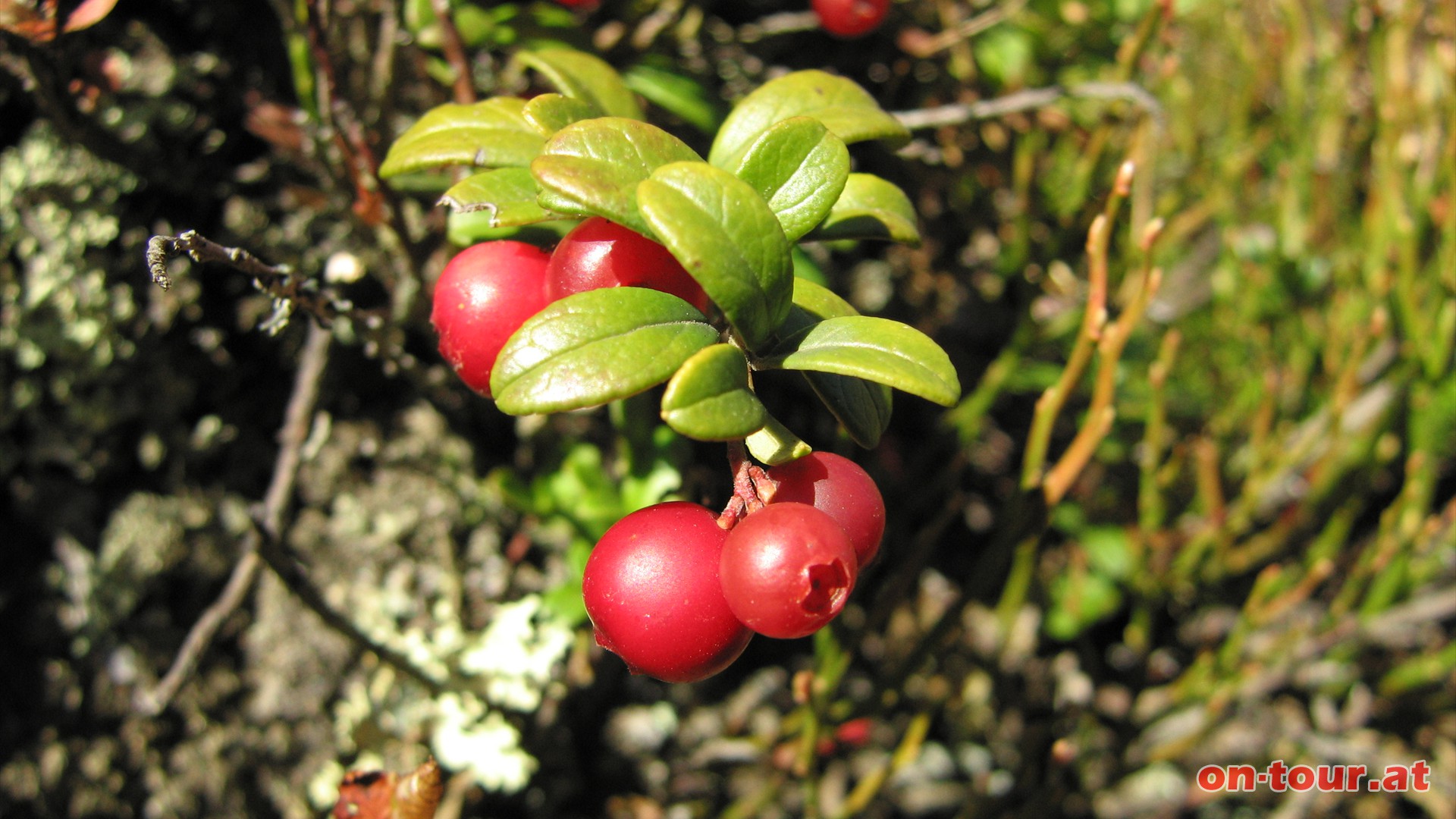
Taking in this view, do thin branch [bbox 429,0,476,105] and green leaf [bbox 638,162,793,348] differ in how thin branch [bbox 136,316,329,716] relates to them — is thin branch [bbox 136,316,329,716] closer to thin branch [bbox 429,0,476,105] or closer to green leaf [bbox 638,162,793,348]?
thin branch [bbox 429,0,476,105]

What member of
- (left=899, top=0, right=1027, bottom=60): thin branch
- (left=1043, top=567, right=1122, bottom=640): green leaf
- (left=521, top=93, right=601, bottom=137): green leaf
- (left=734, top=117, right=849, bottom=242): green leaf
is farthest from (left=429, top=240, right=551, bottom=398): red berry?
(left=1043, top=567, right=1122, bottom=640): green leaf

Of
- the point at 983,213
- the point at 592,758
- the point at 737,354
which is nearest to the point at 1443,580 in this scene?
the point at 983,213

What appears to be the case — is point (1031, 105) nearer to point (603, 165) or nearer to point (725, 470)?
point (725, 470)

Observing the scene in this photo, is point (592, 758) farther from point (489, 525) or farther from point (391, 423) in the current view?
point (391, 423)

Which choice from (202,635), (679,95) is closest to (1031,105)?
(679,95)

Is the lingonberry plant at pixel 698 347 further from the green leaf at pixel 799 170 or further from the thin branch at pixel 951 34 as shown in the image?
→ the thin branch at pixel 951 34

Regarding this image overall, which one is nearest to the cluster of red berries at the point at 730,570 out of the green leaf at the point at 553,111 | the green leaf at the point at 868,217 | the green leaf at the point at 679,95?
the green leaf at the point at 868,217
